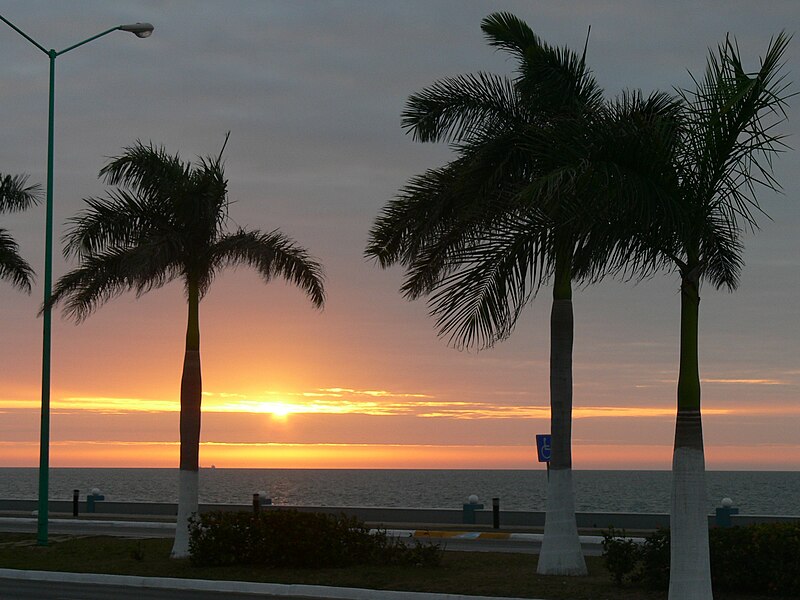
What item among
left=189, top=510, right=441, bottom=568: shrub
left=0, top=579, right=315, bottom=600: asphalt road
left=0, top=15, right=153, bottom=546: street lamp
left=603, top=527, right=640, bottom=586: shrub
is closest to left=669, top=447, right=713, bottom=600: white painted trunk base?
left=603, top=527, right=640, bottom=586: shrub

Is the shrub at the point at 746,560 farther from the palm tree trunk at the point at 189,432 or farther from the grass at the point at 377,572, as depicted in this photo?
the palm tree trunk at the point at 189,432

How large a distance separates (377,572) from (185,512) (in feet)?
17.2

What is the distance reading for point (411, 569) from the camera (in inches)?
854

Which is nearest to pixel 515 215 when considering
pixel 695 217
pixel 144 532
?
pixel 695 217

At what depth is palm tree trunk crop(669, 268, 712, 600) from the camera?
15180 millimetres

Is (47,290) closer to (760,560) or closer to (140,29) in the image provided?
(140,29)

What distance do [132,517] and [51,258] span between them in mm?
15630

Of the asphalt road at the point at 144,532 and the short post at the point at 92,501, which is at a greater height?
the short post at the point at 92,501

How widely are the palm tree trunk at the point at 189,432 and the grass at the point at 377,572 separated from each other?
74cm

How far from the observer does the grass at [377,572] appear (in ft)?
61.2

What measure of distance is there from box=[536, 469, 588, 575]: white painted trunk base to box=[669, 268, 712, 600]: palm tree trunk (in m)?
5.03

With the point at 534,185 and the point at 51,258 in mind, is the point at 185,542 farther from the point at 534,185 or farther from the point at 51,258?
the point at 534,185

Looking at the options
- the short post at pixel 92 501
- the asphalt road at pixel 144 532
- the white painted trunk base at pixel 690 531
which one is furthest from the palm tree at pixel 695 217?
the short post at pixel 92 501

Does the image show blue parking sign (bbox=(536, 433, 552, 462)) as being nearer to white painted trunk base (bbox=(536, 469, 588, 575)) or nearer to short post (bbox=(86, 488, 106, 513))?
white painted trunk base (bbox=(536, 469, 588, 575))
